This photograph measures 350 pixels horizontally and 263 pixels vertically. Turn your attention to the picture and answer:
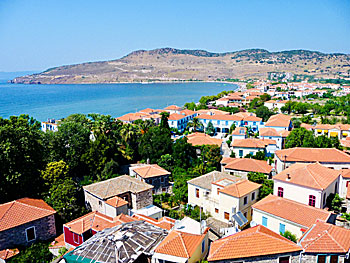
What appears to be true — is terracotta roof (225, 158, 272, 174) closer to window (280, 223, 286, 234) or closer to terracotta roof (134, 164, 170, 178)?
terracotta roof (134, 164, 170, 178)

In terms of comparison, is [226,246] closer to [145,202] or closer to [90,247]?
[90,247]

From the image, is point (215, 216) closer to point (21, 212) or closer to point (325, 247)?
point (325, 247)

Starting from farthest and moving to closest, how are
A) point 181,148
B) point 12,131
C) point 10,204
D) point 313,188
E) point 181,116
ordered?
point 181,116 → point 181,148 → point 12,131 → point 313,188 → point 10,204

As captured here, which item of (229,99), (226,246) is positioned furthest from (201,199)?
(229,99)

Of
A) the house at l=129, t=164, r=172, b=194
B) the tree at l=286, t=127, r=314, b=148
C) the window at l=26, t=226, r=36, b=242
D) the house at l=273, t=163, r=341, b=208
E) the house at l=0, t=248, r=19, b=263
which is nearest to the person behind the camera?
the house at l=0, t=248, r=19, b=263

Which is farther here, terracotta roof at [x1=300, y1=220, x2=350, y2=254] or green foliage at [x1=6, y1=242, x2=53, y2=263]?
green foliage at [x1=6, y1=242, x2=53, y2=263]

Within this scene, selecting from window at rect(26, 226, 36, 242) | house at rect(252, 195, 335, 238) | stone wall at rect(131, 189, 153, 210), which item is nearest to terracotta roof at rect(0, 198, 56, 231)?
window at rect(26, 226, 36, 242)
